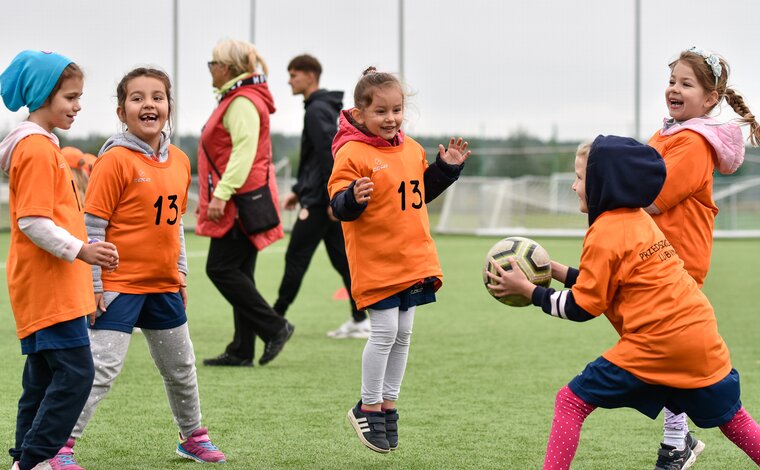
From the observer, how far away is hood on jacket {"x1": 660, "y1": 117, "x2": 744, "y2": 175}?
461 centimetres

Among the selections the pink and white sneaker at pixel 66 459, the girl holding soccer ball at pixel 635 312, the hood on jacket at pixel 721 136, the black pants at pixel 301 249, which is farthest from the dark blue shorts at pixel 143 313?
the black pants at pixel 301 249

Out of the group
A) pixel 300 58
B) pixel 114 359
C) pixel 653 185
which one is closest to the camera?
pixel 653 185

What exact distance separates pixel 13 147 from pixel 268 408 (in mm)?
2379

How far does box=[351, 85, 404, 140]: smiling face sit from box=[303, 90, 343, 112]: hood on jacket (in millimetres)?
3376

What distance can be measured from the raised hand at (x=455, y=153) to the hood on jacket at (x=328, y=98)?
3.29 meters

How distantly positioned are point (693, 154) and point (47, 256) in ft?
8.56

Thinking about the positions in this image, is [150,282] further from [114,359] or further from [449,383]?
[449,383]

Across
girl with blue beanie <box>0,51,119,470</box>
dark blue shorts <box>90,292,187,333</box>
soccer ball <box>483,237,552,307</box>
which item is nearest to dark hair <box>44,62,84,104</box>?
girl with blue beanie <box>0,51,119,470</box>

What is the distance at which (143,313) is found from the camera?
15.2ft

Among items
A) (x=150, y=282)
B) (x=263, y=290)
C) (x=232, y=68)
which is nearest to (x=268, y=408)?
(x=150, y=282)

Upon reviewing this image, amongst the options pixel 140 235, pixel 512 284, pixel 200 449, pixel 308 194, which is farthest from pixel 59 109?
pixel 308 194

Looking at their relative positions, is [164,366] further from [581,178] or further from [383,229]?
[581,178]

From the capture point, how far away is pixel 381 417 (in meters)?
4.85

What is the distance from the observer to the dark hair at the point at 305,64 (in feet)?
27.5
